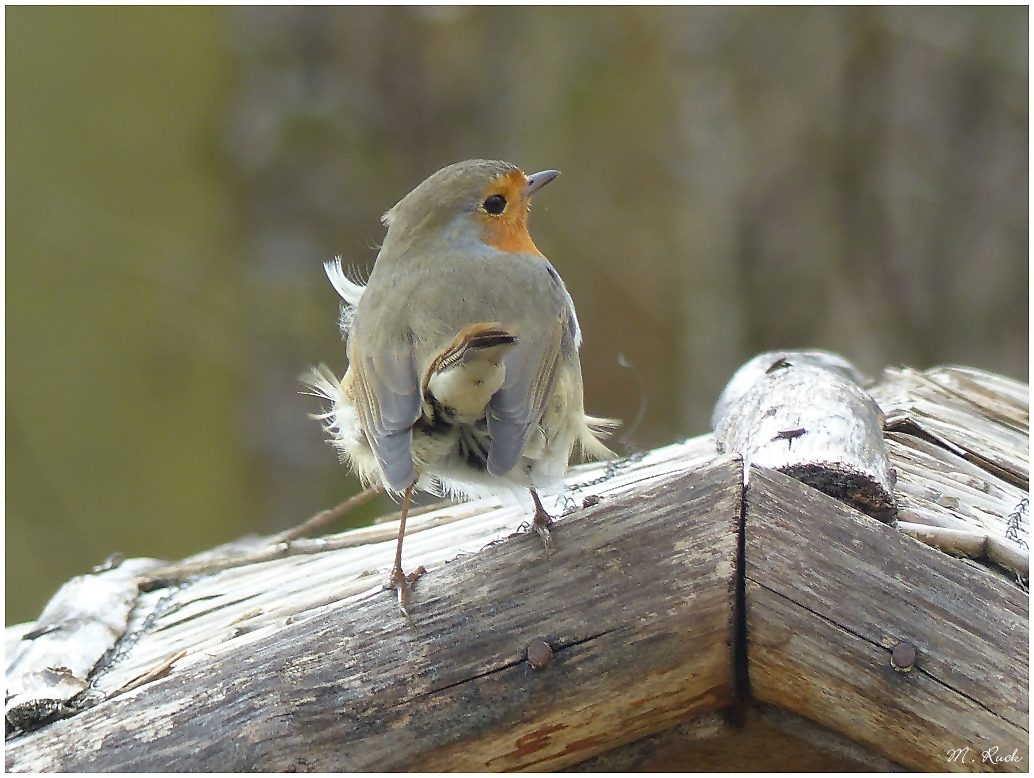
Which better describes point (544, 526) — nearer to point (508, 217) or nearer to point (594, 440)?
point (594, 440)

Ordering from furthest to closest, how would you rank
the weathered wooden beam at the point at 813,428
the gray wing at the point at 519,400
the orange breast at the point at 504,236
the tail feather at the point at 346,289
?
the tail feather at the point at 346,289 < the orange breast at the point at 504,236 < the gray wing at the point at 519,400 < the weathered wooden beam at the point at 813,428

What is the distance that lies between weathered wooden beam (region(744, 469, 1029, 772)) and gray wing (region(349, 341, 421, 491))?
2.33 ft

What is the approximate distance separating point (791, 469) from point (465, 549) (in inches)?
37.5

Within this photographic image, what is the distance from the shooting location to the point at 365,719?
193cm

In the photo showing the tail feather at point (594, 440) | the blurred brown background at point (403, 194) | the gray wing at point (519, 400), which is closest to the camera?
the gray wing at point (519, 400)

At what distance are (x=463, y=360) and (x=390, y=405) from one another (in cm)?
20

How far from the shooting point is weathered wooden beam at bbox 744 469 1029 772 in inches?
71.6

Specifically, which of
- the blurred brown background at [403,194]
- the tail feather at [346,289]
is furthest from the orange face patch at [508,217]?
the blurred brown background at [403,194]

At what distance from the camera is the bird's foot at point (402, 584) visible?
198 cm

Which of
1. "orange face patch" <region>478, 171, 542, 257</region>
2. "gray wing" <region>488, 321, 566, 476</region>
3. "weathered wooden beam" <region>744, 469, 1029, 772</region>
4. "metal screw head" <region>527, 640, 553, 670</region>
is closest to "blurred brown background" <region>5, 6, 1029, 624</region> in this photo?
"orange face patch" <region>478, 171, 542, 257</region>

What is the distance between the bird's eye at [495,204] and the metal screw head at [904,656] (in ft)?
5.43

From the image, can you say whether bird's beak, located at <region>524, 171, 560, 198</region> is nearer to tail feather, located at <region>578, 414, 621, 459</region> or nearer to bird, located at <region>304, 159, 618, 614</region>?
bird, located at <region>304, 159, 618, 614</region>

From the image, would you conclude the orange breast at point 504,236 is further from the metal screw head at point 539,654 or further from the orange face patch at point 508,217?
the metal screw head at point 539,654

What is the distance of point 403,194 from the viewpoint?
7.64 m
